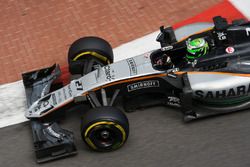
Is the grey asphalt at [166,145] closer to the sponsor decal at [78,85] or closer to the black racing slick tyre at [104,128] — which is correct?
the black racing slick tyre at [104,128]

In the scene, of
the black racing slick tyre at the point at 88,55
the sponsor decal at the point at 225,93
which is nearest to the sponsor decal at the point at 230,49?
the sponsor decal at the point at 225,93

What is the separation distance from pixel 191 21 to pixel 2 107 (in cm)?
366

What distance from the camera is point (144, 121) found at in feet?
25.0

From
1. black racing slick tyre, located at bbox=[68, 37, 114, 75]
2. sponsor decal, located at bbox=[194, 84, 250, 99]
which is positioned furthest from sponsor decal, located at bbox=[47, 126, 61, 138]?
sponsor decal, located at bbox=[194, 84, 250, 99]

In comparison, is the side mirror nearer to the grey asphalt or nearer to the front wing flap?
the grey asphalt

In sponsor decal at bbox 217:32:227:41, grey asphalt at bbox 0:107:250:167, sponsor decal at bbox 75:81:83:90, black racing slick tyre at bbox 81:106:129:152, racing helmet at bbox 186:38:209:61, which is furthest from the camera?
sponsor decal at bbox 75:81:83:90

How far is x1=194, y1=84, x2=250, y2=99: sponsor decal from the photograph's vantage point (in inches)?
279

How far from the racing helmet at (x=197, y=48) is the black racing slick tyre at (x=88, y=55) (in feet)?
4.57

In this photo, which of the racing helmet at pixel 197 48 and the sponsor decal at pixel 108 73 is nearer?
the racing helmet at pixel 197 48

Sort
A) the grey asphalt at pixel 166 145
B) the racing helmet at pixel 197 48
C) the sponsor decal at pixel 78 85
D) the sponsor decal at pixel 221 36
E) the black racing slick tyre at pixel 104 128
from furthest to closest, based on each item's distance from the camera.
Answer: the sponsor decal at pixel 78 85, the sponsor decal at pixel 221 36, the racing helmet at pixel 197 48, the grey asphalt at pixel 166 145, the black racing slick tyre at pixel 104 128

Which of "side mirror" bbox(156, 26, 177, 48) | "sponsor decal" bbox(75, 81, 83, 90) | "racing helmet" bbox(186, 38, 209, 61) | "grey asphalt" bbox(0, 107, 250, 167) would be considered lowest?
"grey asphalt" bbox(0, 107, 250, 167)

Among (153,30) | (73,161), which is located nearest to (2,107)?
(73,161)

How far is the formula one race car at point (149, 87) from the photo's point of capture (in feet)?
22.8

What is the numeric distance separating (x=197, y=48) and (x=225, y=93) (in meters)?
0.74
